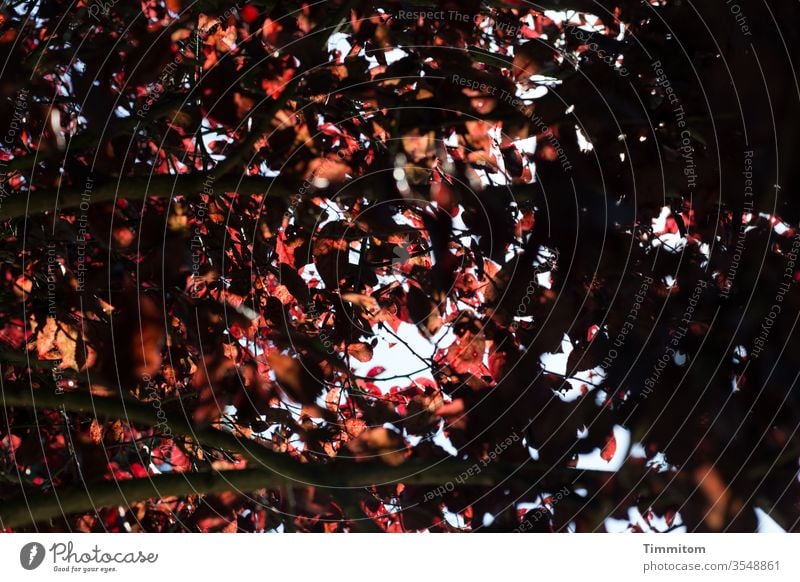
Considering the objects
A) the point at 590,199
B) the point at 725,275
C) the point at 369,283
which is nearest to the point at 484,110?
the point at 590,199
